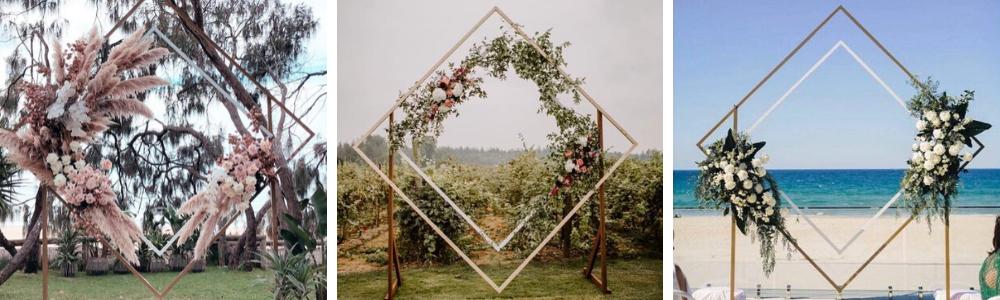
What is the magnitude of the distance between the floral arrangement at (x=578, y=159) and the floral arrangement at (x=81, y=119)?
2.34 m

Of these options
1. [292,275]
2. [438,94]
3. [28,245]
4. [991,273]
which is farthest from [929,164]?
[28,245]

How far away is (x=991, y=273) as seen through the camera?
4562mm

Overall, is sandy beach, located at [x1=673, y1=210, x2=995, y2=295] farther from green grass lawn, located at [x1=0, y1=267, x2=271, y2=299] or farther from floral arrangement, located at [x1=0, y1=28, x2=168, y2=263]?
floral arrangement, located at [x1=0, y1=28, x2=168, y2=263]

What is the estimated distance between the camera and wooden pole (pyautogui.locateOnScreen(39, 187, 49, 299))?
14.9 feet

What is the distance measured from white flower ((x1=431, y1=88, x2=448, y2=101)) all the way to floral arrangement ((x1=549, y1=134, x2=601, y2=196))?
0.80 metres

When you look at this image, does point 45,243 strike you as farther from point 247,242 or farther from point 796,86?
point 796,86

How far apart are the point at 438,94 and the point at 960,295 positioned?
309 centimetres

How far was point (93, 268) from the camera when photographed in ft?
15.2

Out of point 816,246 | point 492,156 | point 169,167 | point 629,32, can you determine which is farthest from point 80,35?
point 816,246

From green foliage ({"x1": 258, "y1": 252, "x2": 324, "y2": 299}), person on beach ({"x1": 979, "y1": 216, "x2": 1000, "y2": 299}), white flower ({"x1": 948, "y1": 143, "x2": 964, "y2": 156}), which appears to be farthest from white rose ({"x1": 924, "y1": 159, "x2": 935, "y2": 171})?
green foliage ({"x1": 258, "y1": 252, "x2": 324, "y2": 299})

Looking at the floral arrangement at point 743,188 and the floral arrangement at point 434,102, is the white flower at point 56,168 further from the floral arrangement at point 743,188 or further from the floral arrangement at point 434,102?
the floral arrangement at point 743,188

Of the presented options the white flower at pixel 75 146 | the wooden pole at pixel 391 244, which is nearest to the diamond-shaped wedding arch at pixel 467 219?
the wooden pole at pixel 391 244

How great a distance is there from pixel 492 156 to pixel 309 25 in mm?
1376

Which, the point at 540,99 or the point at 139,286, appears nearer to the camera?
the point at 139,286
